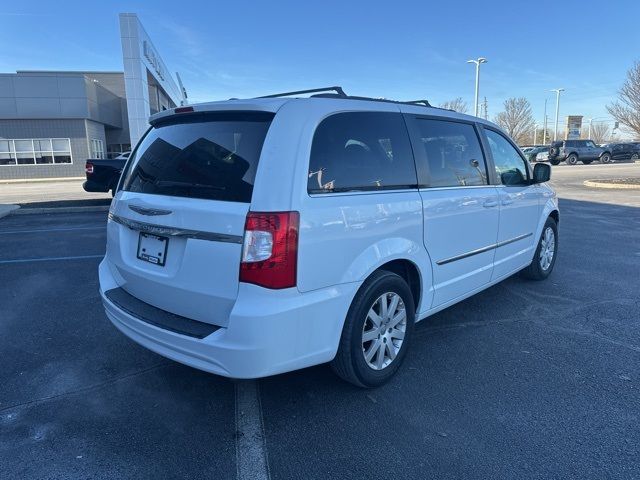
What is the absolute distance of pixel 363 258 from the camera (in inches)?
117

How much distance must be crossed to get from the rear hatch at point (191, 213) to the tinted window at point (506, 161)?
2.81 meters

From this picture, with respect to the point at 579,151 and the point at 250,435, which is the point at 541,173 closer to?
the point at 250,435

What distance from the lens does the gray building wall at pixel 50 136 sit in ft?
103

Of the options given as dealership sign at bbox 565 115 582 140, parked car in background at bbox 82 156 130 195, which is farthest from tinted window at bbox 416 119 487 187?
dealership sign at bbox 565 115 582 140

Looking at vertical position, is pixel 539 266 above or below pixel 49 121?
below

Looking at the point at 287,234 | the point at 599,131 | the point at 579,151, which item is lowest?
the point at 287,234

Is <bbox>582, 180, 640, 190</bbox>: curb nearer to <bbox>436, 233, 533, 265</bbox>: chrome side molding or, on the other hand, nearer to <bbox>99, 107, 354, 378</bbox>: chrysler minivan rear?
<bbox>436, 233, 533, 265</bbox>: chrome side molding

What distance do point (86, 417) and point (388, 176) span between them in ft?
8.31

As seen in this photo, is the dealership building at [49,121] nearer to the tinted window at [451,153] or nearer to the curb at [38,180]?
the curb at [38,180]

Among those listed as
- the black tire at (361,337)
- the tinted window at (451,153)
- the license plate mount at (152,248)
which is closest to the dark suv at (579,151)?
the tinted window at (451,153)

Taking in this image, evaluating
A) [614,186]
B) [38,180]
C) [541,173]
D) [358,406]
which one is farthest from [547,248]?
[38,180]

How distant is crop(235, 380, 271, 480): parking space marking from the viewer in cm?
247

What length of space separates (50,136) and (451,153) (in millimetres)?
34870

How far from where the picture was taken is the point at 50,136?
32125 millimetres
